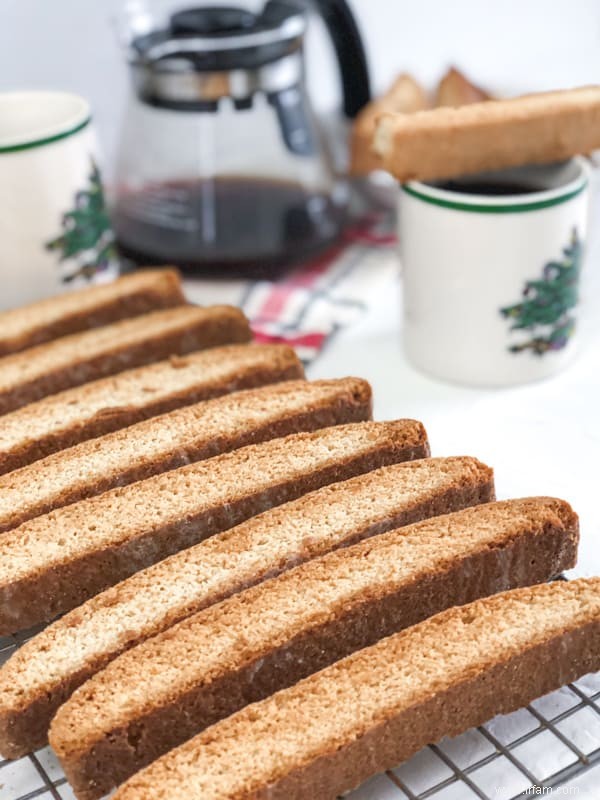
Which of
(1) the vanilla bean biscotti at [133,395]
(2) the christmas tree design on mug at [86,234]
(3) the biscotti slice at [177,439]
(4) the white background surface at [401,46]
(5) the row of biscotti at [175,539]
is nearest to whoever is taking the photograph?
(5) the row of biscotti at [175,539]

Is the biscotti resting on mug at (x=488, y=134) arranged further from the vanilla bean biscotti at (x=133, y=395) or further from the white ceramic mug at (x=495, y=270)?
the vanilla bean biscotti at (x=133, y=395)

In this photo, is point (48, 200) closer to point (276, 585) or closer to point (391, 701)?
point (276, 585)

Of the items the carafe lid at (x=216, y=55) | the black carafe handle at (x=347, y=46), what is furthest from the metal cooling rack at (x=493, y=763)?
the black carafe handle at (x=347, y=46)

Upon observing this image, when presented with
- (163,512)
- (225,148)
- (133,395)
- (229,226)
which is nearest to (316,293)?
(229,226)

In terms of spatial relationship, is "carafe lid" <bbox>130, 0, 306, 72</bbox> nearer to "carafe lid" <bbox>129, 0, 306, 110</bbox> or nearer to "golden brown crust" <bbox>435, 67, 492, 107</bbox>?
"carafe lid" <bbox>129, 0, 306, 110</bbox>

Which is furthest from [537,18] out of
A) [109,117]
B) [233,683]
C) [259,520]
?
[233,683]

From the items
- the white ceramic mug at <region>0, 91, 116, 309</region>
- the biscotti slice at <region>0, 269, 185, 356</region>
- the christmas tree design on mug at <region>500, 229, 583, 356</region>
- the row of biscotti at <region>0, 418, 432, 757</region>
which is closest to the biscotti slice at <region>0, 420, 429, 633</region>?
the row of biscotti at <region>0, 418, 432, 757</region>
